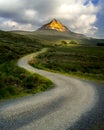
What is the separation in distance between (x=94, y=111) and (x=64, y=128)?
5460mm

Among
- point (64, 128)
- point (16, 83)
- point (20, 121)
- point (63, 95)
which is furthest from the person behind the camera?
point (16, 83)

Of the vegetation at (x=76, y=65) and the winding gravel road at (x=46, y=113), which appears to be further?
the vegetation at (x=76, y=65)

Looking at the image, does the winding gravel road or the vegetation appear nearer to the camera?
the winding gravel road

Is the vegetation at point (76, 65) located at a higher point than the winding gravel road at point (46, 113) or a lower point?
lower

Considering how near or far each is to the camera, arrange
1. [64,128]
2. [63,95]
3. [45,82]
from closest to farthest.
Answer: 1. [64,128]
2. [63,95]
3. [45,82]

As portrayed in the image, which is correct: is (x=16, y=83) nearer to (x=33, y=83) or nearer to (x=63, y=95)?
(x=33, y=83)

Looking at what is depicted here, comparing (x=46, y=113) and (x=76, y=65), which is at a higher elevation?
→ (x=46, y=113)

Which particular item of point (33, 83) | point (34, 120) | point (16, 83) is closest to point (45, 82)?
point (33, 83)

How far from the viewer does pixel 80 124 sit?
17016 mm

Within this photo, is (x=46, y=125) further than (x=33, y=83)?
No

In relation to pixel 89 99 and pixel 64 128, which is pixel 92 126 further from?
pixel 89 99

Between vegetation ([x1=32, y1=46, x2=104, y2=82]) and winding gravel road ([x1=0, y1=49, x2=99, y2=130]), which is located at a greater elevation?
winding gravel road ([x1=0, y1=49, x2=99, y2=130])

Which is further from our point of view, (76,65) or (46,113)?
(76,65)

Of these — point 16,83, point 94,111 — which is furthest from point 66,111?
point 16,83
